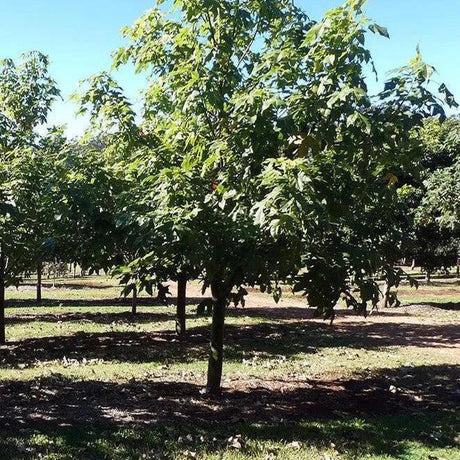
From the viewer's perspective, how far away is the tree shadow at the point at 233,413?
20.2 feet

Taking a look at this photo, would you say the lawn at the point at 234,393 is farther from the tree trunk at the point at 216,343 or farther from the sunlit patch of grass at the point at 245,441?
the tree trunk at the point at 216,343

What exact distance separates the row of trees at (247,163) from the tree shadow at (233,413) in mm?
1074

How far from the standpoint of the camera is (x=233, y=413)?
24.0 ft

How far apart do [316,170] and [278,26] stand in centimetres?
316

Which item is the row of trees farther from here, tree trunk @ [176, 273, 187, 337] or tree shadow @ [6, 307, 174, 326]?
tree shadow @ [6, 307, 174, 326]

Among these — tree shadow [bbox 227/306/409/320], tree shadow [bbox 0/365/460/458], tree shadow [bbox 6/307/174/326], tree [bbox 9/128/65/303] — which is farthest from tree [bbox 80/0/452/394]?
tree shadow [bbox 227/306/409/320]

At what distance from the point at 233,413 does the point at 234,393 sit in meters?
1.10

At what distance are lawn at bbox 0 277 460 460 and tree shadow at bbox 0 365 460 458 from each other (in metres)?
0.02

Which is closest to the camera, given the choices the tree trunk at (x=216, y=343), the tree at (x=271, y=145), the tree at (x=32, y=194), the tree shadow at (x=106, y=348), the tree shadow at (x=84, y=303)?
the tree at (x=271, y=145)

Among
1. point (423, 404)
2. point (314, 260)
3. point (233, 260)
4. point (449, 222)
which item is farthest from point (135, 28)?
point (449, 222)

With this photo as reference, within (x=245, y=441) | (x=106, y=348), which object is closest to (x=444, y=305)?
(x=106, y=348)

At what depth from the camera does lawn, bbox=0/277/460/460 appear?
599 centimetres

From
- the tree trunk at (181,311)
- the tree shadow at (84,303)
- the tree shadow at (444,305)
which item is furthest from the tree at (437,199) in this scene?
the tree shadow at (84,303)

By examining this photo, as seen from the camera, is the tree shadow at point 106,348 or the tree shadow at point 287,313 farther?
the tree shadow at point 287,313
